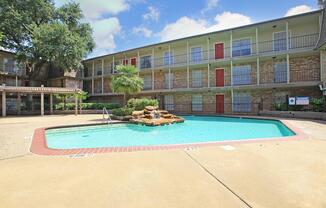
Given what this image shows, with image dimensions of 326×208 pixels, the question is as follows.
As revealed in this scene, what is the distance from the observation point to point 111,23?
88.3ft

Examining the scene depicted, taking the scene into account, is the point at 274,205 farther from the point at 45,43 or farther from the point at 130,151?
the point at 45,43

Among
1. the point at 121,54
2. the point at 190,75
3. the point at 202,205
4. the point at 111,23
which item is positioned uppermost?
→ the point at 111,23

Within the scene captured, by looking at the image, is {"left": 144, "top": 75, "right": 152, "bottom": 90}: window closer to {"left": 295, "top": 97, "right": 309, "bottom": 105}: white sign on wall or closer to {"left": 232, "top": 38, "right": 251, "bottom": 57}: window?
{"left": 232, "top": 38, "right": 251, "bottom": 57}: window

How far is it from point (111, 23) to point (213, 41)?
45.8 feet

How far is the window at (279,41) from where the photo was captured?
18125mm

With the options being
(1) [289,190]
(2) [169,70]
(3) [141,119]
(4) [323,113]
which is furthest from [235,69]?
(1) [289,190]

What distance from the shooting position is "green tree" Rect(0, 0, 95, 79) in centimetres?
2233

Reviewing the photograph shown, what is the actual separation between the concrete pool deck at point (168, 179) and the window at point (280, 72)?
1489cm

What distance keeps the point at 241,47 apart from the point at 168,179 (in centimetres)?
1949

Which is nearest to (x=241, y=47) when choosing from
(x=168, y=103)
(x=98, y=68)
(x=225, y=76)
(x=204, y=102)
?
→ (x=225, y=76)

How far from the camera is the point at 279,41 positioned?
721 inches

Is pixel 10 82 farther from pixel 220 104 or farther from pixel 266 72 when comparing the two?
pixel 266 72

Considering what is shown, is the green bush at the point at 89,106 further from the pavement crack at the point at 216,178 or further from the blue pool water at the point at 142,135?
the pavement crack at the point at 216,178

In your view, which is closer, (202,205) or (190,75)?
(202,205)
